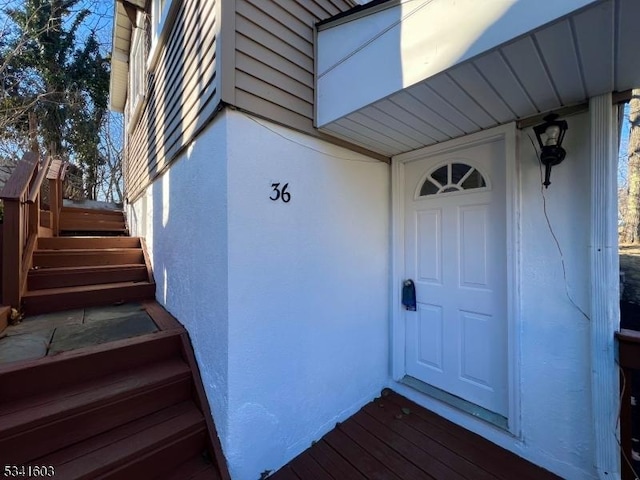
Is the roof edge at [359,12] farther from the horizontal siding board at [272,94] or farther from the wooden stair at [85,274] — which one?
the wooden stair at [85,274]

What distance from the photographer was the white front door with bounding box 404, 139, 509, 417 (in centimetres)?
221

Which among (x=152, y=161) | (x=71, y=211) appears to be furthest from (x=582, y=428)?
(x=71, y=211)

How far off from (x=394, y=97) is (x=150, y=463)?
2600 mm

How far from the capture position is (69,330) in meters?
2.29

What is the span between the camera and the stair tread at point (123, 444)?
1.47m

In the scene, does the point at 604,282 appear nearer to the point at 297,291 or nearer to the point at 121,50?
the point at 297,291

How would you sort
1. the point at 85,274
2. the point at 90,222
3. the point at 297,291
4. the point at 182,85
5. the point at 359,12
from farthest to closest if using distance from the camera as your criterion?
1. the point at 90,222
2. the point at 85,274
3. the point at 182,85
4. the point at 297,291
5. the point at 359,12

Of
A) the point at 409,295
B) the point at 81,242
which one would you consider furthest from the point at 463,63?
the point at 81,242

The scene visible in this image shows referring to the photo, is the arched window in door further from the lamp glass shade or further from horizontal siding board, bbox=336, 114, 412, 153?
the lamp glass shade

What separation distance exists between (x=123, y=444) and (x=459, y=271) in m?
2.64

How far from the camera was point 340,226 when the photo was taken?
2361mm

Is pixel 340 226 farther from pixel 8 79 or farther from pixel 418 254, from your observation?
pixel 8 79

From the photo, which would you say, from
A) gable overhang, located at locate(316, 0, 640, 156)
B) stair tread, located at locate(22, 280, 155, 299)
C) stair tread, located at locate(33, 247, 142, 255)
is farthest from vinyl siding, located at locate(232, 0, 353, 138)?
stair tread, located at locate(33, 247, 142, 255)

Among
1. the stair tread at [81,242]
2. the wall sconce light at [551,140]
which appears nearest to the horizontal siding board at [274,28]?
the wall sconce light at [551,140]
